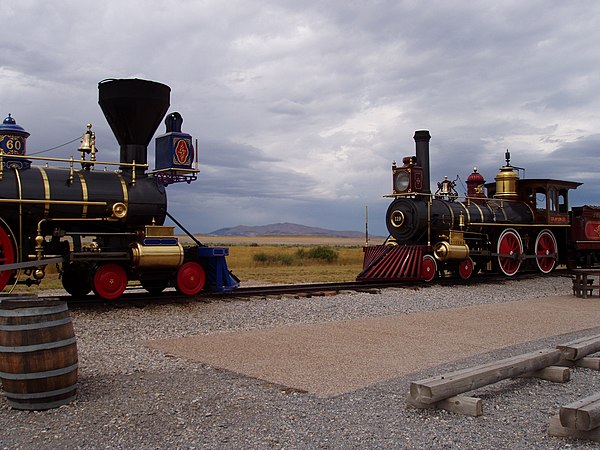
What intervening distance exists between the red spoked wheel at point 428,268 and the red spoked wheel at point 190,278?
7173 millimetres

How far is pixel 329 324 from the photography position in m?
10.1

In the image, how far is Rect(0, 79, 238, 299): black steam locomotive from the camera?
10766 mm

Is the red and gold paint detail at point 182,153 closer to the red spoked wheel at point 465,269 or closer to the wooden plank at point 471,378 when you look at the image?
the wooden plank at point 471,378

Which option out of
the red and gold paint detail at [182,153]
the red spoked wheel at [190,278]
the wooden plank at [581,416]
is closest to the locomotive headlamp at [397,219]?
the red spoked wheel at [190,278]

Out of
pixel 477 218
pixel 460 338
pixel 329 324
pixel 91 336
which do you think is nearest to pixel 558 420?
pixel 460 338

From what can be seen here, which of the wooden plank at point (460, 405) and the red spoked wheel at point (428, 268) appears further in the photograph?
the red spoked wheel at point (428, 268)

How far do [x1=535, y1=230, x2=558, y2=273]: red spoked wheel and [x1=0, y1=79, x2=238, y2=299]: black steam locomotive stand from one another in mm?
12778

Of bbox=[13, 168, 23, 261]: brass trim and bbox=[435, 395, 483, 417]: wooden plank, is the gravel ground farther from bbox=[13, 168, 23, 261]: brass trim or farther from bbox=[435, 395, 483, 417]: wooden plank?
bbox=[13, 168, 23, 261]: brass trim

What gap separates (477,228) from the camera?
762 inches

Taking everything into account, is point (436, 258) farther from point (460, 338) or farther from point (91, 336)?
point (91, 336)

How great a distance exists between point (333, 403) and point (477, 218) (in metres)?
14.9

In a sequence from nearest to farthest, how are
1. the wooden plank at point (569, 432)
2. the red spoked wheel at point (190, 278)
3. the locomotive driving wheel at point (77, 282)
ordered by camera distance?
the wooden plank at point (569, 432) → the locomotive driving wheel at point (77, 282) → the red spoked wheel at point (190, 278)

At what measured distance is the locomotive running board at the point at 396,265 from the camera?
17141 millimetres

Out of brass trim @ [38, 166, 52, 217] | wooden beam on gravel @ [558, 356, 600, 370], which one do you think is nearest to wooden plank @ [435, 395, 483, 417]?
wooden beam on gravel @ [558, 356, 600, 370]
